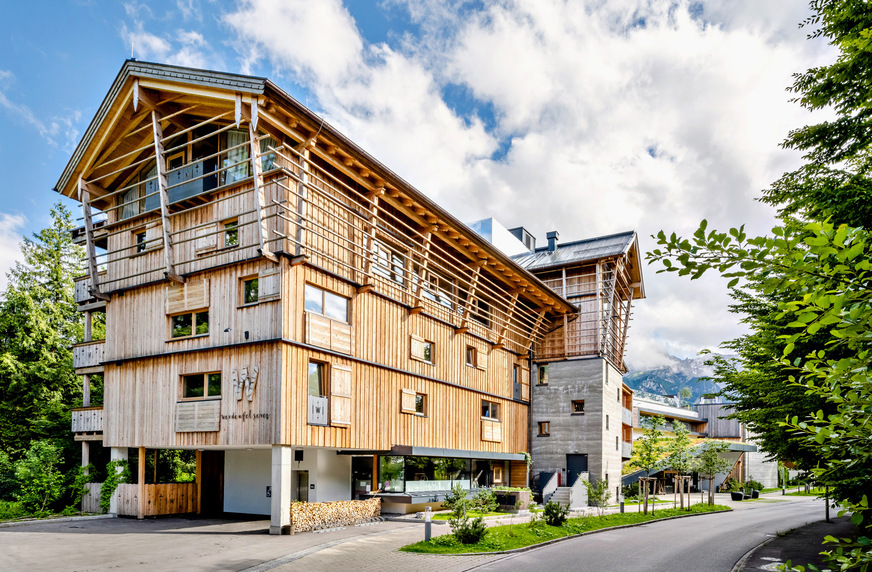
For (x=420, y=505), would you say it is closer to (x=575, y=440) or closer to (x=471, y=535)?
(x=471, y=535)

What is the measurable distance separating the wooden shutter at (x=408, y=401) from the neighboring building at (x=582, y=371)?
11670mm

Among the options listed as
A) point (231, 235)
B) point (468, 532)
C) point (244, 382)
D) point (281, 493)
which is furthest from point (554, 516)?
point (231, 235)

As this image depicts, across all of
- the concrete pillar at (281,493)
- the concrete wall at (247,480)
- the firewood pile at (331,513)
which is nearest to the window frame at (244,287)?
the concrete pillar at (281,493)

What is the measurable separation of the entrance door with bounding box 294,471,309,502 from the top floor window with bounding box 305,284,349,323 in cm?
599

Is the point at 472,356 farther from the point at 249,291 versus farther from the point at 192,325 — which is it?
the point at 192,325

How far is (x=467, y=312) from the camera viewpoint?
30.3 meters

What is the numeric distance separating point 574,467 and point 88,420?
23540 millimetres

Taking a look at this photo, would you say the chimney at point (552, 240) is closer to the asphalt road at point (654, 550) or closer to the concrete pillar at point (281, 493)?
the asphalt road at point (654, 550)

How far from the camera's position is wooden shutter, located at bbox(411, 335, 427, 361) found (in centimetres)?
2656

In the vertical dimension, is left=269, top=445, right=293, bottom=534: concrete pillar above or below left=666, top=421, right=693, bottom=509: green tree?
above

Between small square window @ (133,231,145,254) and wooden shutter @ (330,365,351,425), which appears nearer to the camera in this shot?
wooden shutter @ (330,365,351,425)

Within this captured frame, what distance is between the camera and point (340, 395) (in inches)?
865

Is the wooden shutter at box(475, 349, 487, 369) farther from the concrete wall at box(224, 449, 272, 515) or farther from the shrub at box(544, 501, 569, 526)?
the concrete wall at box(224, 449, 272, 515)

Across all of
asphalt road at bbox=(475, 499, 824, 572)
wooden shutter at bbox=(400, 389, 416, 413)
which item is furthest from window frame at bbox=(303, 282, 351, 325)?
asphalt road at bbox=(475, 499, 824, 572)
